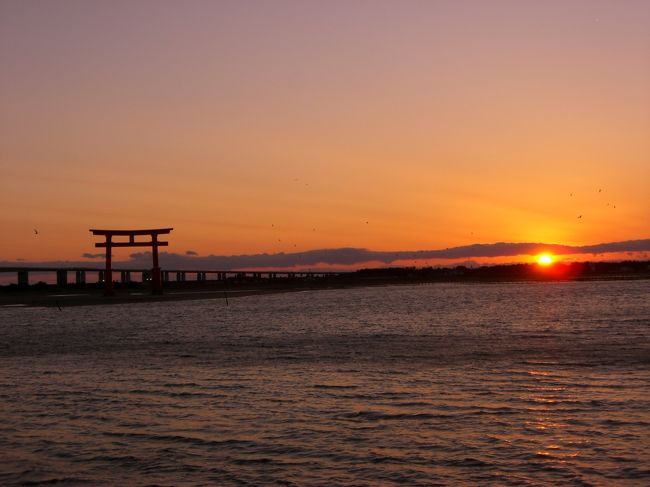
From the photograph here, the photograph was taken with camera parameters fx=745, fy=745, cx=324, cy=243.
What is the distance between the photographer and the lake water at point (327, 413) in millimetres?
9578

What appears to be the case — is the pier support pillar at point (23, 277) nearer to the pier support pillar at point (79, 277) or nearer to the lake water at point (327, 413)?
the pier support pillar at point (79, 277)

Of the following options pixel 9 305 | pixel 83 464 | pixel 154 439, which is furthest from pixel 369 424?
pixel 9 305

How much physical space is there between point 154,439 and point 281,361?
10.4 m

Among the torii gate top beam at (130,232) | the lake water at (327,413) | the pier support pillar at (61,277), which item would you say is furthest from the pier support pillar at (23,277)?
the lake water at (327,413)

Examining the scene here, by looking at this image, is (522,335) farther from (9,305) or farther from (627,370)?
(9,305)

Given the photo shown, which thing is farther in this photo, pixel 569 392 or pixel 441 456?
pixel 569 392

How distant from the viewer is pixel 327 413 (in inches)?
521

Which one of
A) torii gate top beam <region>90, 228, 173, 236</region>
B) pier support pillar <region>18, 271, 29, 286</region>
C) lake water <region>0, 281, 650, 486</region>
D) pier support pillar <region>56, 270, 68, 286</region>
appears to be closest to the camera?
lake water <region>0, 281, 650, 486</region>

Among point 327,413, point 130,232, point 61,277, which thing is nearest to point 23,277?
point 61,277

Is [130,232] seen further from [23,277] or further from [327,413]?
[327,413]

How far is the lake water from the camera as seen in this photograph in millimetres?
9578

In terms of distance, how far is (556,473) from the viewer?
30.5 feet

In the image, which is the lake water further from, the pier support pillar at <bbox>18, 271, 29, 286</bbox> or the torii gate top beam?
the pier support pillar at <bbox>18, 271, 29, 286</bbox>

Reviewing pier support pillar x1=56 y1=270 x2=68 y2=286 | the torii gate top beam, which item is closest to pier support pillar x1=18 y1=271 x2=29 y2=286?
pier support pillar x1=56 y1=270 x2=68 y2=286
